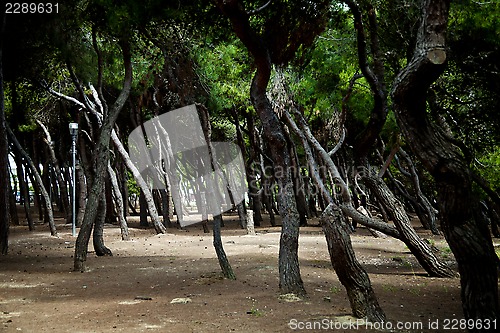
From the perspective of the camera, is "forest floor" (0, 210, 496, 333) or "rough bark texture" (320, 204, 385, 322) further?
"forest floor" (0, 210, 496, 333)

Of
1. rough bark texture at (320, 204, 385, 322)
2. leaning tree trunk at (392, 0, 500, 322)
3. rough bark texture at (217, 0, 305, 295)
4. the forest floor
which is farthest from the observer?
rough bark texture at (217, 0, 305, 295)

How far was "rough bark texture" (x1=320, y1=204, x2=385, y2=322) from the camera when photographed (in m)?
6.46

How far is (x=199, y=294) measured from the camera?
861 centimetres

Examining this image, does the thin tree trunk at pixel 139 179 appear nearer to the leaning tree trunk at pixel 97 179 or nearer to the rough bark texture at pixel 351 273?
the leaning tree trunk at pixel 97 179

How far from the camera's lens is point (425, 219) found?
26.7 metres

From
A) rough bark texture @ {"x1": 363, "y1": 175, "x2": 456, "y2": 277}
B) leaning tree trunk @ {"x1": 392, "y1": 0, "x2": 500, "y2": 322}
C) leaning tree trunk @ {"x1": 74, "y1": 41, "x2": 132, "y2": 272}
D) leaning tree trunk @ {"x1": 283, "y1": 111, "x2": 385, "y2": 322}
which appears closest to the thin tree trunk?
leaning tree trunk @ {"x1": 74, "y1": 41, "x2": 132, "y2": 272}

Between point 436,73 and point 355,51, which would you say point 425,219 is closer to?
point 355,51

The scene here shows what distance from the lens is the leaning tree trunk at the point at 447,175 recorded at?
5.09 m

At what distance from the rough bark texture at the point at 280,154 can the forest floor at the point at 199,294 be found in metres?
0.40

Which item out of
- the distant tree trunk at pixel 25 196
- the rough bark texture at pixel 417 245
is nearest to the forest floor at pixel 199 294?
the rough bark texture at pixel 417 245

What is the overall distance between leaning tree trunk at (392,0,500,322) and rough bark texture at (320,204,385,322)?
4.64 ft

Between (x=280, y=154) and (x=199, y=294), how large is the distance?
2534 mm

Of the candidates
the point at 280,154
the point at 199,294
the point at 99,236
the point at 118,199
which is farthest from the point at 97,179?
the point at 118,199

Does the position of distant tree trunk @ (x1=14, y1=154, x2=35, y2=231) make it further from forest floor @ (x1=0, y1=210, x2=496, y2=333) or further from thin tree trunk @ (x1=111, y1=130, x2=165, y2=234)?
forest floor @ (x1=0, y1=210, x2=496, y2=333)
